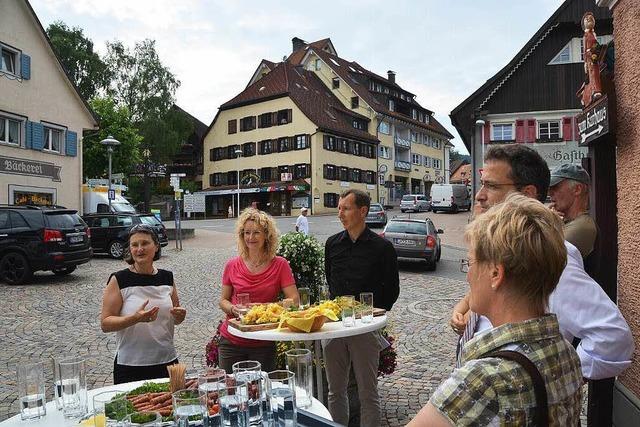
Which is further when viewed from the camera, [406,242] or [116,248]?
[116,248]

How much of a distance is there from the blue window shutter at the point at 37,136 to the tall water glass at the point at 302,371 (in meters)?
22.5

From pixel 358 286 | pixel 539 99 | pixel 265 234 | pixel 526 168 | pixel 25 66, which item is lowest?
pixel 358 286

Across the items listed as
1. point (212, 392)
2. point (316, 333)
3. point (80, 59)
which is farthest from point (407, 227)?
point (80, 59)

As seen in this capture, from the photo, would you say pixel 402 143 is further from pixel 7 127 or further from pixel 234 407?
pixel 234 407

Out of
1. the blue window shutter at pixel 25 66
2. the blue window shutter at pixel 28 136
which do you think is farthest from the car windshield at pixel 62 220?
the blue window shutter at pixel 25 66

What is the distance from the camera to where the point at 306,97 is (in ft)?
169

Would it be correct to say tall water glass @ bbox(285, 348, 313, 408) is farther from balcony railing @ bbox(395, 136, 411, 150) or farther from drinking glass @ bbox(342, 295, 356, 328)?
balcony railing @ bbox(395, 136, 411, 150)

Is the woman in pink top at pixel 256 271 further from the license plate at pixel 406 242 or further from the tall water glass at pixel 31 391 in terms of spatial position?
the license plate at pixel 406 242

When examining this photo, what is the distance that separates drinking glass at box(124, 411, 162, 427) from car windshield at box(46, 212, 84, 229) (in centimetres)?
1242

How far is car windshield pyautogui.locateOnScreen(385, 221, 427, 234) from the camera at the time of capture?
15.7m

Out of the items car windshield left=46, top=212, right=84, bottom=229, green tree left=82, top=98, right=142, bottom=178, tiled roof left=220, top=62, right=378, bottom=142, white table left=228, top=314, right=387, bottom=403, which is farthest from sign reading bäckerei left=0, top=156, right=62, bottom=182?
tiled roof left=220, top=62, right=378, bottom=142

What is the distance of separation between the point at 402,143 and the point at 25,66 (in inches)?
1730

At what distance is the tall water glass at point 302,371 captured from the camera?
7.97 ft

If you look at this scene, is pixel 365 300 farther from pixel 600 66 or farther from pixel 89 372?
pixel 89 372
